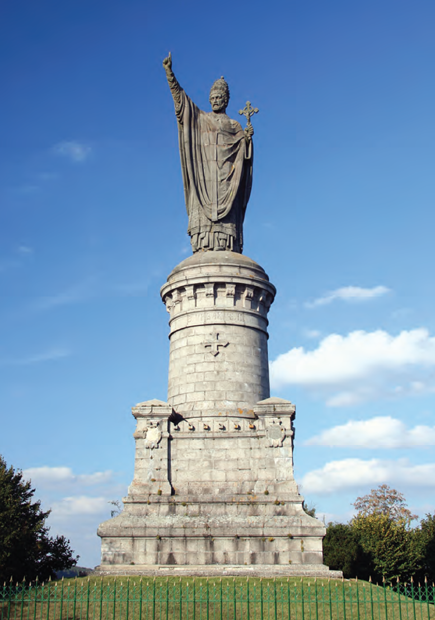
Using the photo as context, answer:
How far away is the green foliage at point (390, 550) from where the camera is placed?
114 ft

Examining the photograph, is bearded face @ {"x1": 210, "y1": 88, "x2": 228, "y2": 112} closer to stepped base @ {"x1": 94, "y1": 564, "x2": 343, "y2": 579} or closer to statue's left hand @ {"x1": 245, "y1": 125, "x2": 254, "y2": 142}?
statue's left hand @ {"x1": 245, "y1": 125, "x2": 254, "y2": 142}

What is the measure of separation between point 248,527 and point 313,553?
6.46 ft

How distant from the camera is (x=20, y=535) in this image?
92.6 ft

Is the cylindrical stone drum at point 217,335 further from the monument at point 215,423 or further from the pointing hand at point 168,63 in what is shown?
the pointing hand at point 168,63

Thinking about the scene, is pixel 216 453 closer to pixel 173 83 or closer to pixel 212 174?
pixel 212 174

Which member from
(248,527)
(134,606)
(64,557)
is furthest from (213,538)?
(64,557)

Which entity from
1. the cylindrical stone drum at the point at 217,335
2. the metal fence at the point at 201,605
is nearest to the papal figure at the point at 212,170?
the cylindrical stone drum at the point at 217,335

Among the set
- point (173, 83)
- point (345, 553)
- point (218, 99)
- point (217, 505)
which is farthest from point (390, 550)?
point (173, 83)

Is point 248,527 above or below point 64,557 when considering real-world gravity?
above

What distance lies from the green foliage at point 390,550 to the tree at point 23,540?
15.4 meters

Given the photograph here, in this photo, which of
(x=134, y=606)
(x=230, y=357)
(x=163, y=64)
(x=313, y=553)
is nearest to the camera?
(x=134, y=606)

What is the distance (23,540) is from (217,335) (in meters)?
13.6

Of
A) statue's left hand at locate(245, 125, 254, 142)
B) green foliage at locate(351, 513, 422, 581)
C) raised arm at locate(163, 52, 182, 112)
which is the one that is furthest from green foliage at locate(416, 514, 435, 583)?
raised arm at locate(163, 52, 182, 112)

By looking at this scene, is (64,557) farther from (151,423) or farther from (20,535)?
(151,423)
